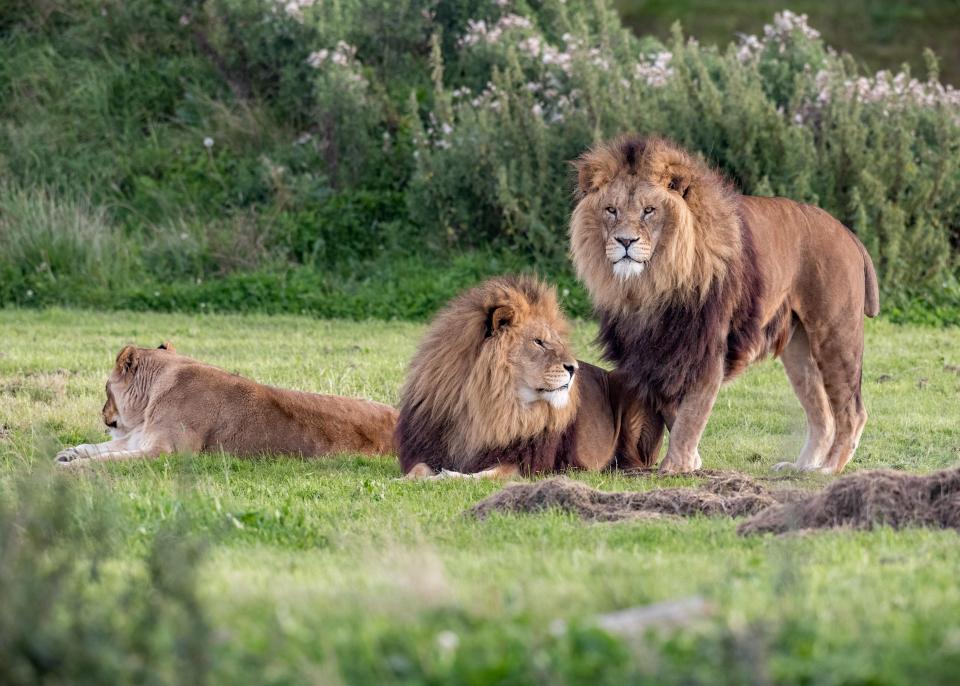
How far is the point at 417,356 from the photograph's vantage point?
27.6ft

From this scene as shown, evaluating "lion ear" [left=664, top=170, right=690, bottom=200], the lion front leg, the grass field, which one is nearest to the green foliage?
the grass field

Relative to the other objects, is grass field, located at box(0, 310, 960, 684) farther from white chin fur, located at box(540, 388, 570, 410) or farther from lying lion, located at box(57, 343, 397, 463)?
white chin fur, located at box(540, 388, 570, 410)

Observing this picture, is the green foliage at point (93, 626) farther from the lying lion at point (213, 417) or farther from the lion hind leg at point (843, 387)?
the lion hind leg at point (843, 387)

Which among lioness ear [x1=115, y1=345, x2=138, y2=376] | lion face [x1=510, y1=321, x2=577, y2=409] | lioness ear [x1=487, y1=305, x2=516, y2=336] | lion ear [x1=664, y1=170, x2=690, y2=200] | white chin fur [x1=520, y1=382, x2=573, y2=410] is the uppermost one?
lion ear [x1=664, y1=170, x2=690, y2=200]

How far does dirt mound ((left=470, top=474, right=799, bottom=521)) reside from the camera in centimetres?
677

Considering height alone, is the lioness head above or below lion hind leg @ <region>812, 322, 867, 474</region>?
below

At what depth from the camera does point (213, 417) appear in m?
8.69

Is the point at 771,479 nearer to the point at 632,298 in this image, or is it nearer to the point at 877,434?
the point at 632,298

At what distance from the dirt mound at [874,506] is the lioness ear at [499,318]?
2.08m

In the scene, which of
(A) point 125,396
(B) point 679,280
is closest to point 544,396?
(B) point 679,280

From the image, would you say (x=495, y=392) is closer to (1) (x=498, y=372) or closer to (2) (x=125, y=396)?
(1) (x=498, y=372)

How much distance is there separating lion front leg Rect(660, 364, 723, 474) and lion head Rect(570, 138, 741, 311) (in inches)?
19.5

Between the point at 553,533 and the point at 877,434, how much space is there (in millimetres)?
4157

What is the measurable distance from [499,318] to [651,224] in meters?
0.94
